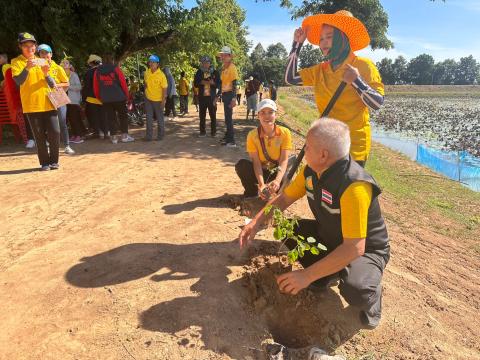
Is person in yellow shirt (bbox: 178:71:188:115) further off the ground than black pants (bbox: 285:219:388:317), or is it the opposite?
person in yellow shirt (bbox: 178:71:188:115)

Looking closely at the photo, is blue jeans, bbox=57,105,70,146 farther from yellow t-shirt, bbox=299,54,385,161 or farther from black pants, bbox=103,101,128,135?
yellow t-shirt, bbox=299,54,385,161

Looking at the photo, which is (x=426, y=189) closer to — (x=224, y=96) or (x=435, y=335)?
(x=224, y=96)

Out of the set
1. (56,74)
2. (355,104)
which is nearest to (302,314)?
(355,104)

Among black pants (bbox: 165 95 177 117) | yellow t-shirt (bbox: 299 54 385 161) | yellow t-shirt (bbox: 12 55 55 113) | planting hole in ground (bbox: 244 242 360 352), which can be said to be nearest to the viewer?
planting hole in ground (bbox: 244 242 360 352)

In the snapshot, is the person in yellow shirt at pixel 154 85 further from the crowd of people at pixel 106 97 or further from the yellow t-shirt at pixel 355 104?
the yellow t-shirt at pixel 355 104

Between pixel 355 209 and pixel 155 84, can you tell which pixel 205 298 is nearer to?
pixel 355 209

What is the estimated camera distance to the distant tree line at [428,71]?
329 feet

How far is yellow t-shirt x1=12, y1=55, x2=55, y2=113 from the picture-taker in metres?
5.38

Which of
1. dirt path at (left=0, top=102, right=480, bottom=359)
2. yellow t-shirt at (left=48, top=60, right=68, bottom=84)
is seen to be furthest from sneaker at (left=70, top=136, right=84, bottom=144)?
dirt path at (left=0, top=102, right=480, bottom=359)

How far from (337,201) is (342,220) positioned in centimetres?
17

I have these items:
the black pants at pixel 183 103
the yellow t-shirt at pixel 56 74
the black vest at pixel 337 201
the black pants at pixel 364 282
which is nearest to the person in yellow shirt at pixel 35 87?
the yellow t-shirt at pixel 56 74

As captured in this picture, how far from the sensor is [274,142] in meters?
3.94

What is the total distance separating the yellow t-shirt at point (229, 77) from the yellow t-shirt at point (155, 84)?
51.8 inches

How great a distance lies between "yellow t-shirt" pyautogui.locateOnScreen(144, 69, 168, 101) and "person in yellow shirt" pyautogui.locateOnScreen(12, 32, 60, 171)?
244cm
